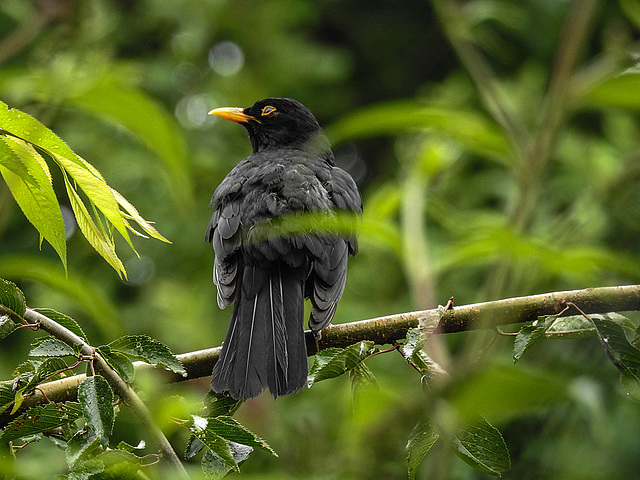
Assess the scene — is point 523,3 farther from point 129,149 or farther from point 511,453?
point 511,453

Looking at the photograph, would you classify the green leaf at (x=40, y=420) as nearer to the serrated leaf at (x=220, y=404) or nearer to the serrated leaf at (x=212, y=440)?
the serrated leaf at (x=212, y=440)

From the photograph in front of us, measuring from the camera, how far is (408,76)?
34.2 feet

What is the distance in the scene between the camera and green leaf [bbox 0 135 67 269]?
1417mm

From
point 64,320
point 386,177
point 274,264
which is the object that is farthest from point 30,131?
point 386,177

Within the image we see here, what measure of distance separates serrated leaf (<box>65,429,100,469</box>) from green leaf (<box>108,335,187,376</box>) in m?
0.20

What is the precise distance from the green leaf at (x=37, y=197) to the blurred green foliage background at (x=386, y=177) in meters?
0.41

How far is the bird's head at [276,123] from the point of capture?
4461 millimetres

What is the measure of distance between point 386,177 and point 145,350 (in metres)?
6.34

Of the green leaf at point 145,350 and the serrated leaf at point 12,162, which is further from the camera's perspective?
the green leaf at point 145,350

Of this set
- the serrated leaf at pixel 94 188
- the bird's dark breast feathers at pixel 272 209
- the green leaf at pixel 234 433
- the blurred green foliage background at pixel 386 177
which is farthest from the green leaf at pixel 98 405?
the bird's dark breast feathers at pixel 272 209

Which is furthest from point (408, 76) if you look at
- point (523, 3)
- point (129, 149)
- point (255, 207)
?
point (255, 207)

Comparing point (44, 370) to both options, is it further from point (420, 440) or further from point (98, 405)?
point (420, 440)

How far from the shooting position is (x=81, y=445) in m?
1.56

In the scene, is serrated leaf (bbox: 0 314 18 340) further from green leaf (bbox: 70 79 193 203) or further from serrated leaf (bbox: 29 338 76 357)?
green leaf (bbox: 70 79 193 203)
